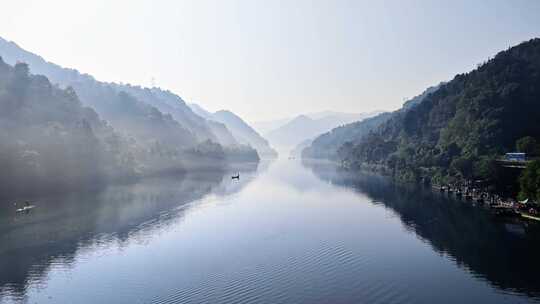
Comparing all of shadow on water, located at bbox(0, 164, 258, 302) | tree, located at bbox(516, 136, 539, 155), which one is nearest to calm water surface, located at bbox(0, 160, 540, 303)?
shadow on water, located at bbox(0, 164, 258, 302)

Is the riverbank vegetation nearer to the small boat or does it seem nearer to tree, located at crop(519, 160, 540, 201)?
tree, located at crop(519, 160, 540, 201)

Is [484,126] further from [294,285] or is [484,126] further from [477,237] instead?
[294,285]

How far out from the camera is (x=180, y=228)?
55.1 meters

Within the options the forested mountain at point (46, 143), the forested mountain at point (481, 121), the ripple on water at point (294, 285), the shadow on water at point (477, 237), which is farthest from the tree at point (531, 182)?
the forested mountain at point (46, 143)

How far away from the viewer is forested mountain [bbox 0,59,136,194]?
7894 cm

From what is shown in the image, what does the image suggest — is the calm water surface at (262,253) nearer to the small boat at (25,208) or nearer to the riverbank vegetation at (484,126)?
the small boat at (25,208)

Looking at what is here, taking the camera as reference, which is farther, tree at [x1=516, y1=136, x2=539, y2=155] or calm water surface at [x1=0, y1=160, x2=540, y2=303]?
tree at [x1=516, y1=136, x2=539, y2=155]

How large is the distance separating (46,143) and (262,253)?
227 feet

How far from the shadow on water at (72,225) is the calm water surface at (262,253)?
0.14 metres

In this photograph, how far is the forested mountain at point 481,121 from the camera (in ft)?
290

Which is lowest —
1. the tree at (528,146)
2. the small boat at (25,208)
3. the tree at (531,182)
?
the small boat at (25,208)

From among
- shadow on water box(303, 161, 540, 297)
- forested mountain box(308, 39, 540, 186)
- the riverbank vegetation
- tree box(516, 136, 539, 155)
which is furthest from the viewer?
forested mountain box(308, 39, 540, 186)

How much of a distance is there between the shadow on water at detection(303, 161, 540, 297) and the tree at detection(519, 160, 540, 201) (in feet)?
15.0

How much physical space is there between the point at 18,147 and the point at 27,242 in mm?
42349
